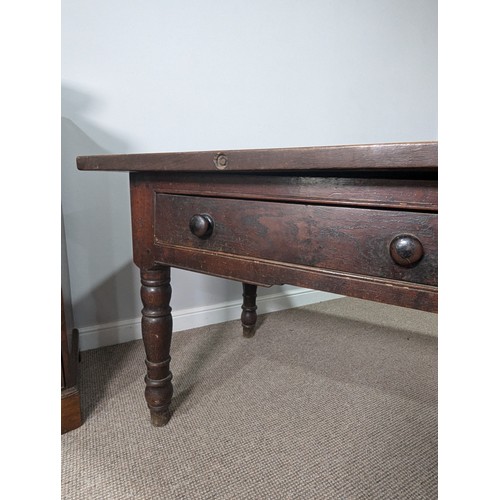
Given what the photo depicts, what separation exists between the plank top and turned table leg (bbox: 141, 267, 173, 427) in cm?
26

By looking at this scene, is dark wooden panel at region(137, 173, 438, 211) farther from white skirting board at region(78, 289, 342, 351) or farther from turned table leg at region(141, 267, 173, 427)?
white skirting board at region(78, 289, 342, 351)

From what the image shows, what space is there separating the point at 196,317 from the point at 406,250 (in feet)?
3.96

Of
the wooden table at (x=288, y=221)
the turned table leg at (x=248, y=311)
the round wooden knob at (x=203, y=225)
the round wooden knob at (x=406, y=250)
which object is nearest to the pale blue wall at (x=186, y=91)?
the turned table leg at (x=248, y=311)

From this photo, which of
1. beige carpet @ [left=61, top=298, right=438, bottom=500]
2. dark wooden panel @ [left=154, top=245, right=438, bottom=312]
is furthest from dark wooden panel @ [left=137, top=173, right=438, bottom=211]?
beige carpet @ [left=61, top=298, right=438, bottom=500]

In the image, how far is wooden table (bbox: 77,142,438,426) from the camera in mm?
577

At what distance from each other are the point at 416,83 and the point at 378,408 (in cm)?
187

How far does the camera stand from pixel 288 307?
75.5 inches

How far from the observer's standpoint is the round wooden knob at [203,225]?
32.2 inches

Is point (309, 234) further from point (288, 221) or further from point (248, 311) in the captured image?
point (248, 311)

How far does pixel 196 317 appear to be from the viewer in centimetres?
168

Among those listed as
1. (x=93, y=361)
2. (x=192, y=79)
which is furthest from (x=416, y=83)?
(x=93, y=361)

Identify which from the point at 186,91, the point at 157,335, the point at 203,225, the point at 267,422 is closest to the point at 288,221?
the point at 203,225

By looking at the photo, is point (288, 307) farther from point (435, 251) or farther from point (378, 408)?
point (435, 251)

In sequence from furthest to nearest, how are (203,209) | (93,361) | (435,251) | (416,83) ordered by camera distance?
(416,83), (93,361), (203,209), (435,251)
